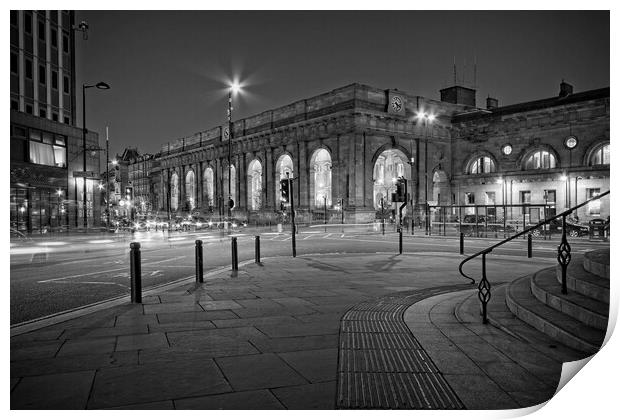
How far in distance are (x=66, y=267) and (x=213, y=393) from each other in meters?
11.9

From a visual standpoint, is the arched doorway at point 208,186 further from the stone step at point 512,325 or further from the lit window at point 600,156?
the stone step at point 512,325

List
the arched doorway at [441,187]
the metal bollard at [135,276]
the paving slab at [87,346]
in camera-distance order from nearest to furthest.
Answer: the paving slab at [87,346], the metal bollard at [135,276], the arched doorway at [441,187]

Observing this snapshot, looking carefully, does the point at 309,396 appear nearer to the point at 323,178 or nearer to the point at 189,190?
the point at 323,178

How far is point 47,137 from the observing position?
29391mm

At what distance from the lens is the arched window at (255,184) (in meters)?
67.3

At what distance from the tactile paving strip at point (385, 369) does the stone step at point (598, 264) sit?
2.89 metres

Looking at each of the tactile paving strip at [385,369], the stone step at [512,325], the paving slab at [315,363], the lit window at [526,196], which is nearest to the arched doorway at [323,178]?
the lit window at [526,196]

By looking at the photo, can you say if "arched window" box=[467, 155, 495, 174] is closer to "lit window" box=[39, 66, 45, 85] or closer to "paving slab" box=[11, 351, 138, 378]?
"lit window" box=[39, 66, 45, 85]

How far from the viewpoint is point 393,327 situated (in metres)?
6.55

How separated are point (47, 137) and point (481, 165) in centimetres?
4447

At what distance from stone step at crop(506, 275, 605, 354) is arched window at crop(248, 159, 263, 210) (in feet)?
192

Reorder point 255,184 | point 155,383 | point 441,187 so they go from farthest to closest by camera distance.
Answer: point 255,184 < point 441,187 < point 155,383

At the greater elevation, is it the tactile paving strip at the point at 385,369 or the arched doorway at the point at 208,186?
the arched doorway at the point at 208,186

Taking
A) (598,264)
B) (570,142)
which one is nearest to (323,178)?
(570,142)
